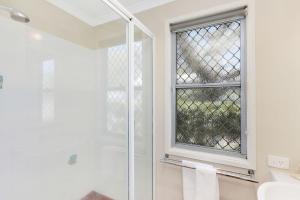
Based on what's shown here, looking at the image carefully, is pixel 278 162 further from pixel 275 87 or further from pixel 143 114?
pixel 143 114

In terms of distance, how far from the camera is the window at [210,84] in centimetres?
152

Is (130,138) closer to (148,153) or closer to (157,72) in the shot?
(148,153)

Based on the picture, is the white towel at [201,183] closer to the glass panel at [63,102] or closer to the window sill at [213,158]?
the window sill at [213,158]

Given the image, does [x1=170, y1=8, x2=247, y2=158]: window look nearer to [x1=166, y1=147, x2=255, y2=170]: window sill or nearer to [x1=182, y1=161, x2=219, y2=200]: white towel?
[x1=166, y1=147, x2=255, y2=170]: window sill

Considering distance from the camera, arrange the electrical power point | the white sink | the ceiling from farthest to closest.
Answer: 1. the electrical power point
2. the ceiling
3. the white sink

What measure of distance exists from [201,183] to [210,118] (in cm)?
60

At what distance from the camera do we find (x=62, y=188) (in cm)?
177

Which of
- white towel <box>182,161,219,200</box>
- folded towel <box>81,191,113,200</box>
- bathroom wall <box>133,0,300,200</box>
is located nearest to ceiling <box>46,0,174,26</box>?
bathroom wall <box>133,0,300,200</box>

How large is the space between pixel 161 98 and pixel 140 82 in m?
0.30

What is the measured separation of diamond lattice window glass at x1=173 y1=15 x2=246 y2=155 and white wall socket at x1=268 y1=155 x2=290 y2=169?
201 mm

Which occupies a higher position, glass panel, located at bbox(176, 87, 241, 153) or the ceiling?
the ceiling

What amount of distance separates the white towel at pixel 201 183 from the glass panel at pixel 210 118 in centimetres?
26

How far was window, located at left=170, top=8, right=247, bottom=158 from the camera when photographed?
1.52 meters

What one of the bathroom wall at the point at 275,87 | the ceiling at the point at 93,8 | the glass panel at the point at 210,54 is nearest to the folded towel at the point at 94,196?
the bathroom wall at the point at 275,87
